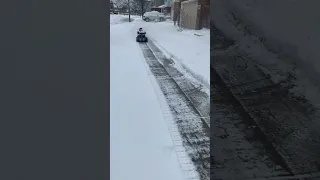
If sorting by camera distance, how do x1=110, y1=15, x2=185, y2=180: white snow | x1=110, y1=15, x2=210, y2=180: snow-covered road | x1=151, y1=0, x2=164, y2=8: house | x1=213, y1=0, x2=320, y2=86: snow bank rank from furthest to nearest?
1. x1=151, y1=0, x2=164, y2=8: house
2. x1=110, y1=15, x2=210, y2=180: snow-covered road
3. x1=110, y1=15, x2=185, y2=180: white snow
4. x1=213, y1=0, x2=320, y2=86: snow bank

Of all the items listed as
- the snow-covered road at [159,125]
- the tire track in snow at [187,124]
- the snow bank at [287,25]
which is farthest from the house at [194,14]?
the snow bank at [287,25]

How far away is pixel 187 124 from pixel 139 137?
36.1 inches

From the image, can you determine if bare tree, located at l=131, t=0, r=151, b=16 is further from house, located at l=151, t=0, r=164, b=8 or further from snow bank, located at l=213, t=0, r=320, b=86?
snow bank, located at l=213, t=0, r=320, b=86

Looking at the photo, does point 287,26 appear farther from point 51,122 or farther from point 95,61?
point 51,122

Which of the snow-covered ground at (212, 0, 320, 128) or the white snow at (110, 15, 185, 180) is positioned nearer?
the snow-covered ground at (212, 0, 320, 128)

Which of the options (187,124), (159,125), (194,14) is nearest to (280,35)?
(159,125)

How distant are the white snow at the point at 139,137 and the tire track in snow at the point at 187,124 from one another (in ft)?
0.39

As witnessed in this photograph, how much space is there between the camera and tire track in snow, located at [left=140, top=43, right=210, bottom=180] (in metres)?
3.74

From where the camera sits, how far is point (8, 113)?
1.18 metres

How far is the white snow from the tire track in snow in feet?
0.39

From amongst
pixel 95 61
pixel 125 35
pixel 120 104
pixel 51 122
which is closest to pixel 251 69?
pixel 95 61

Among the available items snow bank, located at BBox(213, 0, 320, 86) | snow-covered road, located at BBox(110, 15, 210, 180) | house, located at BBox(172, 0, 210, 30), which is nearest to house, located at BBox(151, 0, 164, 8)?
house, located at BBox(172, 0, 210, 30)

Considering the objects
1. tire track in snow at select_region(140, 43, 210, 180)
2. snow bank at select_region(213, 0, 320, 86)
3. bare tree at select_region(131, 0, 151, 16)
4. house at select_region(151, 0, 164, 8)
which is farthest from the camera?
house at select_region(151, 0, 164, 8)

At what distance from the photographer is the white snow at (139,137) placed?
344 centimetres
